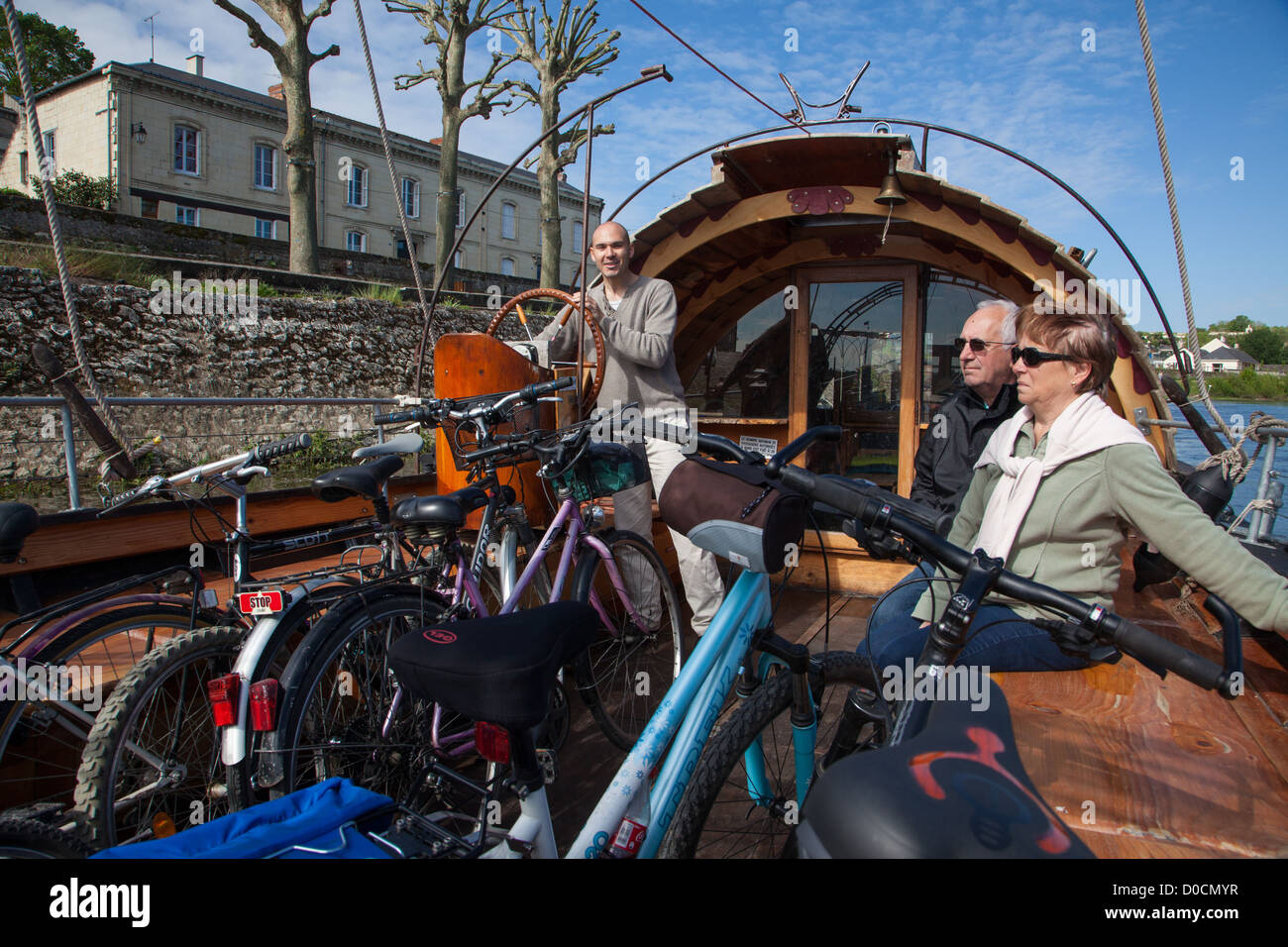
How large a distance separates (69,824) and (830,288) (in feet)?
18.5

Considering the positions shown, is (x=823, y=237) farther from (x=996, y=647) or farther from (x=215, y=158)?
(x=215, y=158)

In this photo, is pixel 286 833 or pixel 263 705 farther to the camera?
pixel 263 705

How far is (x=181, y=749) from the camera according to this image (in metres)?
2.53

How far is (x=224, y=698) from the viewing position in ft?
7.09

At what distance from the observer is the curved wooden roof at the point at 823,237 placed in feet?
14.0

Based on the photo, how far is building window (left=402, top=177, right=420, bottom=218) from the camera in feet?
121

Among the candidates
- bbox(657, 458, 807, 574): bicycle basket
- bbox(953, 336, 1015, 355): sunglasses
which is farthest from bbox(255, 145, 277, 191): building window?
bbox(657, 458, 807, 574): bicycle basket

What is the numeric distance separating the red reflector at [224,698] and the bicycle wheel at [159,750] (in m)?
0.14

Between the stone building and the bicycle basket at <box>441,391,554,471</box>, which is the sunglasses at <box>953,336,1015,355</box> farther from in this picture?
the stone building

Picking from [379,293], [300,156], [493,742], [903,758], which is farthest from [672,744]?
[379,293]

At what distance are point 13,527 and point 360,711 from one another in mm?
1146

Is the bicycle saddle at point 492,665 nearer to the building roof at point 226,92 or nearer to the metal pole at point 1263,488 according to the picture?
the metal pole at point 1263,488
